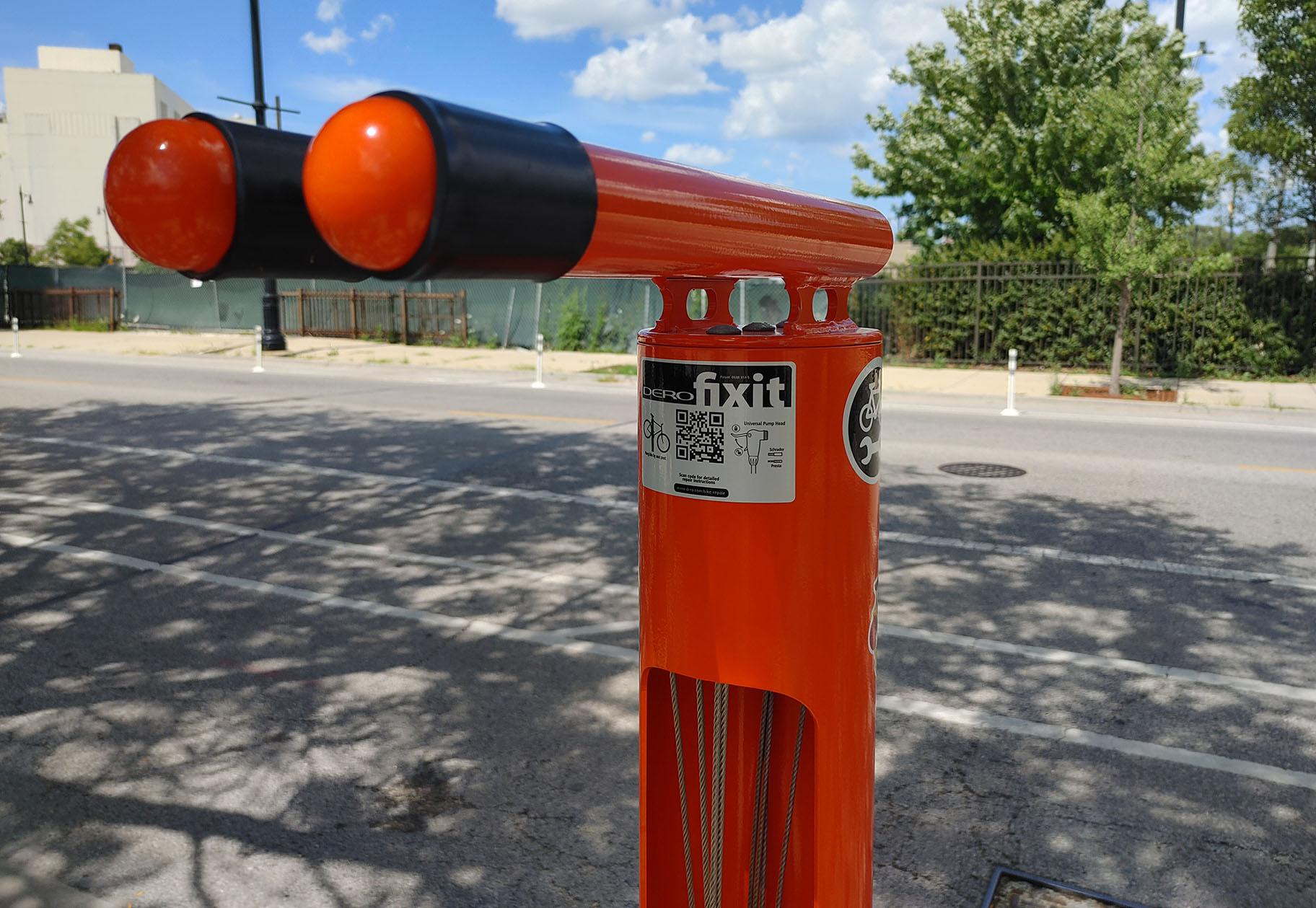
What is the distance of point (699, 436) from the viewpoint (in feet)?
6.11

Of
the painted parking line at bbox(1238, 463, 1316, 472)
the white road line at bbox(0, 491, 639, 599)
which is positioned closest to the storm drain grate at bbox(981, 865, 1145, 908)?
the white road line at bbox(0, 491, 639, 599)

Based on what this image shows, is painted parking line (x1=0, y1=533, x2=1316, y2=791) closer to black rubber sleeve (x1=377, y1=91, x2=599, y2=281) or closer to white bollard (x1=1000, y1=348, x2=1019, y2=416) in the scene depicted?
black rubber sleeve (x1=377, y1=91, x2=599, y2=281)

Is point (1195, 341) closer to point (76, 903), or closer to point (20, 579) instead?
point (20, 579)

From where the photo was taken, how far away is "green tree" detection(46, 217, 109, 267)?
221 ft

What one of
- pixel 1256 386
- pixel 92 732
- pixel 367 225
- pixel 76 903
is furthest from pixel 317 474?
pixel 1256 386

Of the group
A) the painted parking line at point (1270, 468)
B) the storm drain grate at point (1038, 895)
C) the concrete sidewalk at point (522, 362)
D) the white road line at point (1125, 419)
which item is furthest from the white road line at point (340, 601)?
the concrete sidewalk at point (522, 362)

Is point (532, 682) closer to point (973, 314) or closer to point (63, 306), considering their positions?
point (973, 314)

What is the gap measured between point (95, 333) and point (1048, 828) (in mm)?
33957

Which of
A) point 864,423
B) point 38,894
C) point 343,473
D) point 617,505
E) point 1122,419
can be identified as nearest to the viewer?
point 864,423

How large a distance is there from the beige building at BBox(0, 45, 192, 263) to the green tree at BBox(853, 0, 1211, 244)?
78.8 meters

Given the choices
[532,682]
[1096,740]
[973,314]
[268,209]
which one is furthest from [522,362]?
[268,209]

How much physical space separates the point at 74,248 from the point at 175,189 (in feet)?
253

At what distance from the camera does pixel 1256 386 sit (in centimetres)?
1744

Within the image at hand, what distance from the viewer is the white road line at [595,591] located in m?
4.70
